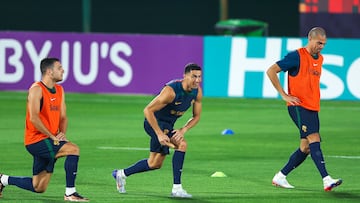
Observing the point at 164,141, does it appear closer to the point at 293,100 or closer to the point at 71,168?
the point at 71,168

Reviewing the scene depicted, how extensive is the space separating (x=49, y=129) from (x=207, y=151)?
20.2 ft

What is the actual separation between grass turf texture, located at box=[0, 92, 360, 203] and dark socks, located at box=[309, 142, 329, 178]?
0.25 m

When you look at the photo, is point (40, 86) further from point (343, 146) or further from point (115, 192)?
point (343, 146)

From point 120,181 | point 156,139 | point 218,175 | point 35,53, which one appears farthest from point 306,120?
point 35,53

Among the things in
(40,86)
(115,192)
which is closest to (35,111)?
(40,86)

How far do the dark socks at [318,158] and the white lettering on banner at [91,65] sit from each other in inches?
575

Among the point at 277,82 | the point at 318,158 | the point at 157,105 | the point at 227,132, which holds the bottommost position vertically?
the point at 227,132

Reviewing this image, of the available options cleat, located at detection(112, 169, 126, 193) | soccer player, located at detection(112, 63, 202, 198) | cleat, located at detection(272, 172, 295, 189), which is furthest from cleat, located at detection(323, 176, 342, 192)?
cleat, located at detection(112, 169, 126, 193)

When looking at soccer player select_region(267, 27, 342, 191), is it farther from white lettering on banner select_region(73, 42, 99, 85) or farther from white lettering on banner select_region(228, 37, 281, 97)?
white lettering on banner select_region(73, 42, 99, 85)

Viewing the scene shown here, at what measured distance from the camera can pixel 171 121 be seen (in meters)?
14.3

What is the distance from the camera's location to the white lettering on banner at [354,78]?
26.9m

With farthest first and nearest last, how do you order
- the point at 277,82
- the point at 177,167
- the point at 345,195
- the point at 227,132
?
the point at 227,132, the point at 277,82, the point at 345,195, the point at 177,167

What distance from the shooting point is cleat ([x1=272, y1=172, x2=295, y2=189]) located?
594 inches

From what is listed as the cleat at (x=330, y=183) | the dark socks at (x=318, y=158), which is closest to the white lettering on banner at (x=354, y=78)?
the dark socks at (x=318, y=158)
